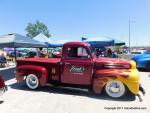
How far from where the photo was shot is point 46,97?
807 cm

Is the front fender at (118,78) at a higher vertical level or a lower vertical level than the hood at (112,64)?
lower

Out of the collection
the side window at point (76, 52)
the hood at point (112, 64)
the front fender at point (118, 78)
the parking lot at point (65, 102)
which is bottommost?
the parking lot at point (65, 102)

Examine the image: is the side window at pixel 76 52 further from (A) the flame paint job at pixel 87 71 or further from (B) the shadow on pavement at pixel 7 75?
(B) the shadow on pavement at pixel 7 75

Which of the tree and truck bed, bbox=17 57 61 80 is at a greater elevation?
the tree

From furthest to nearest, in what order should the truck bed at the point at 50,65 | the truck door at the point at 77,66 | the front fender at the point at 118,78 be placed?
the truck bed at the point at 50,65 → the truck door at the point at 77,66 → the front fender at the point at 118,78

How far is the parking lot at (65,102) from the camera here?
21.9ft

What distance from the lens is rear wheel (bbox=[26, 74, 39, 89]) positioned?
9.12 metres

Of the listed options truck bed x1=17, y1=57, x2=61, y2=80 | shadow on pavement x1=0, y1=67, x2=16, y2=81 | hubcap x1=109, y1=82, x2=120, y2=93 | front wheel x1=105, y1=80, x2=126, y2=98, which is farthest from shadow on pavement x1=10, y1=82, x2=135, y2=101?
shadow on pavement x1=0, y1=67, x2=16, y2=81

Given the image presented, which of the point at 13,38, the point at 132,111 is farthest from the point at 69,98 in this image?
the point at 13,38

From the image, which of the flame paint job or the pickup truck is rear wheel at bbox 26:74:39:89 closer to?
the pickup truck

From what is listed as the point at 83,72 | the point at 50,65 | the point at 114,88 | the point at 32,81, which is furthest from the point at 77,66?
the point at 32,81

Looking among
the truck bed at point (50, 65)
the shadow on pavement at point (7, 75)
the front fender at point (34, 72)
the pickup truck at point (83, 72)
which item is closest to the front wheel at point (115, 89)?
the pickup truck at point (83, 72)

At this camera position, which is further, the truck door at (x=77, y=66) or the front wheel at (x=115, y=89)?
the truck door at (x=77, y=66)

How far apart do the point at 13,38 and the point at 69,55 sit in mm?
5400
